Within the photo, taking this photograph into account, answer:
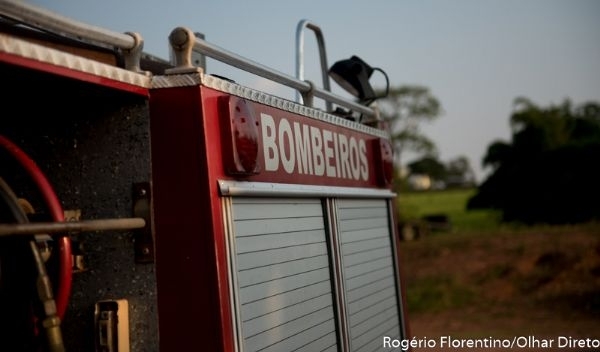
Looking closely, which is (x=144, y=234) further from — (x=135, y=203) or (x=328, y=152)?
(x=328, y=152)

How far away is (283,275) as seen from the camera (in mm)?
2768

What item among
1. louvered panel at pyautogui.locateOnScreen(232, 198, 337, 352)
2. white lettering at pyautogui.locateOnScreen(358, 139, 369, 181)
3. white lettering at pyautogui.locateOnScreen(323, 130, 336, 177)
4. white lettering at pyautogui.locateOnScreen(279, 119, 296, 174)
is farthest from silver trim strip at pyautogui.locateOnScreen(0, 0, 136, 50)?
white lettering at pyautogui.locateOnScreen(358, 139, 369, 181)

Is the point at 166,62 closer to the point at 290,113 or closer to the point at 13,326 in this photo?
the point at 290,113

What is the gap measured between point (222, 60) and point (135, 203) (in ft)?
2.09

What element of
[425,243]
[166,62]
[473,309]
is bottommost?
[473,309]

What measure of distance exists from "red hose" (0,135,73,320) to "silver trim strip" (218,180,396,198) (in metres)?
0.50

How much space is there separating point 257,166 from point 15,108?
77 cm

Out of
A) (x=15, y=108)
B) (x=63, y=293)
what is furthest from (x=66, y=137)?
(x=63, y=293)

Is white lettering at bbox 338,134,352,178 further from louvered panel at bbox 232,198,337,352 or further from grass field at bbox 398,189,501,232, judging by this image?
grass field at bbox 398,189,501,232

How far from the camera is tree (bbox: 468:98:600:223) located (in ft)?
72.3

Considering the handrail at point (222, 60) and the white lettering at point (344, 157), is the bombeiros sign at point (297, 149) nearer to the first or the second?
the white lettering at point (344, 157)

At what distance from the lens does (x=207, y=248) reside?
2291 millimetres

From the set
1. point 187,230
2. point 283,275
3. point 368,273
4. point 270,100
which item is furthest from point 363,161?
point 187,230

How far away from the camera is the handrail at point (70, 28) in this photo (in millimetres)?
1869
